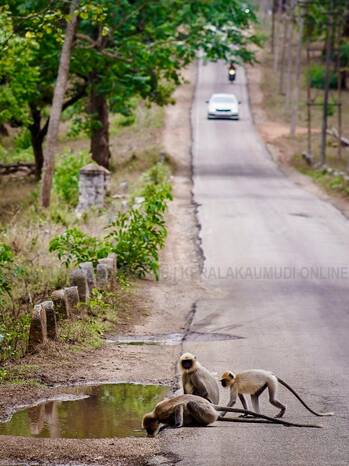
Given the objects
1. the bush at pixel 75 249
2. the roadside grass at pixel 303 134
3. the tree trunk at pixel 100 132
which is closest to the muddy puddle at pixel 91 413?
the bush at pixel 75 249

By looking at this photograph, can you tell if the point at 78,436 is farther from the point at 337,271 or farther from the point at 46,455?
the point at 337,271

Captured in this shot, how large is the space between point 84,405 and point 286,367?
302 centimetres

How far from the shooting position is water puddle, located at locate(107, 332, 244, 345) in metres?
Result: 15.3

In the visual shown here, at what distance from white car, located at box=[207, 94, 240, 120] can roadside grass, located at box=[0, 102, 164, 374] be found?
63.9 feet

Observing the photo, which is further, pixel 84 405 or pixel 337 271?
pixel 337 271

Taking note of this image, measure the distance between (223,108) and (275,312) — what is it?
51.7 meters

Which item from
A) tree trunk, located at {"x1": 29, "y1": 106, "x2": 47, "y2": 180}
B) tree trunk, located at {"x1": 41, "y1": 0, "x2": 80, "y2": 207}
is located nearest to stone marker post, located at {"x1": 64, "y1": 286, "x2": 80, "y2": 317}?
tree trunk, located at {"x1": 41, "y1": 0, "x2": 80, "y2": 207}

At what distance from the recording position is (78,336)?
1466 centimetres

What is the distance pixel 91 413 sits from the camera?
37.0 feet

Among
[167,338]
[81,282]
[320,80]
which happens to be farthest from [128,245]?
[320,80]

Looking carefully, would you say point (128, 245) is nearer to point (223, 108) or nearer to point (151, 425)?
point (151, 425)

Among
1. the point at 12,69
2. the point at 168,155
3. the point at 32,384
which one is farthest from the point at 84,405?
the point at 168,155

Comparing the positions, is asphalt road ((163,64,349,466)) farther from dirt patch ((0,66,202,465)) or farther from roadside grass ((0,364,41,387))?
roadside grass ((0,364,41,387))

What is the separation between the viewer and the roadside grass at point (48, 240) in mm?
15302
